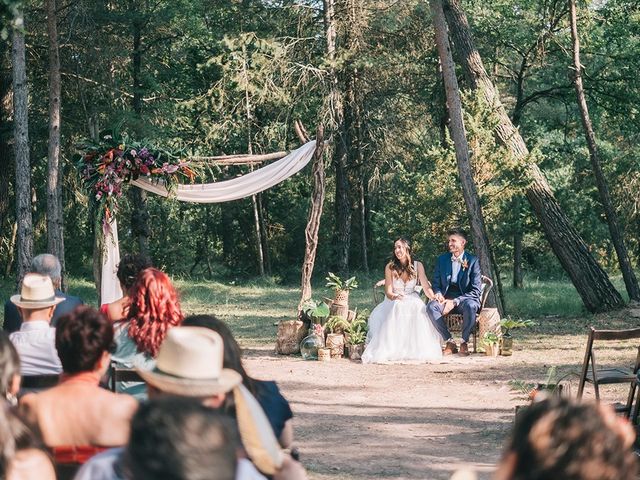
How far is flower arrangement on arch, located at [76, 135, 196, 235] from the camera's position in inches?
509

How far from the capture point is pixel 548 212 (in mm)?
18188

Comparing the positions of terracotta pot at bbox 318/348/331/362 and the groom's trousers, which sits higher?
the groom's trousers

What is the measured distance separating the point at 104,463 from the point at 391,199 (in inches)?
1220

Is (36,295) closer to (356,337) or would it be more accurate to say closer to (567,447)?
(567,447)

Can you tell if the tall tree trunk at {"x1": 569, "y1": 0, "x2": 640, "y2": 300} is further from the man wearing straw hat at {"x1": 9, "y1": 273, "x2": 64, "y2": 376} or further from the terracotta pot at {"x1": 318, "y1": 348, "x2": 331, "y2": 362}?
the man wearing straw hat at {"x1": 9, "y1": 273, "x2": 64, "y2": 376}

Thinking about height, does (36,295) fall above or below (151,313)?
above

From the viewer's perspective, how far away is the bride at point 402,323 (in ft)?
42.7

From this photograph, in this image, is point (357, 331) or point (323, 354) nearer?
point (323, 354)

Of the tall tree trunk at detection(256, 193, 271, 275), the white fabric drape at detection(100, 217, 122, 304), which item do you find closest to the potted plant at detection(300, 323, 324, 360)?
the white fabric drape at detection(100, 217, 122, 304)

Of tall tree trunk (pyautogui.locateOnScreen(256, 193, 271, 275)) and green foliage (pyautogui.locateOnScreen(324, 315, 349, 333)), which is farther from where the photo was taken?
tall tree trunk (pyautogui.locateOnScreen(256, 193, 271, 275))

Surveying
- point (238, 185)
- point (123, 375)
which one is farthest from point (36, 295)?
point (238, 185)

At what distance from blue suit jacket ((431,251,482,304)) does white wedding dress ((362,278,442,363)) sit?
16.4 inches

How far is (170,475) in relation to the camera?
84.6 inches

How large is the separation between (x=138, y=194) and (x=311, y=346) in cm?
1515
